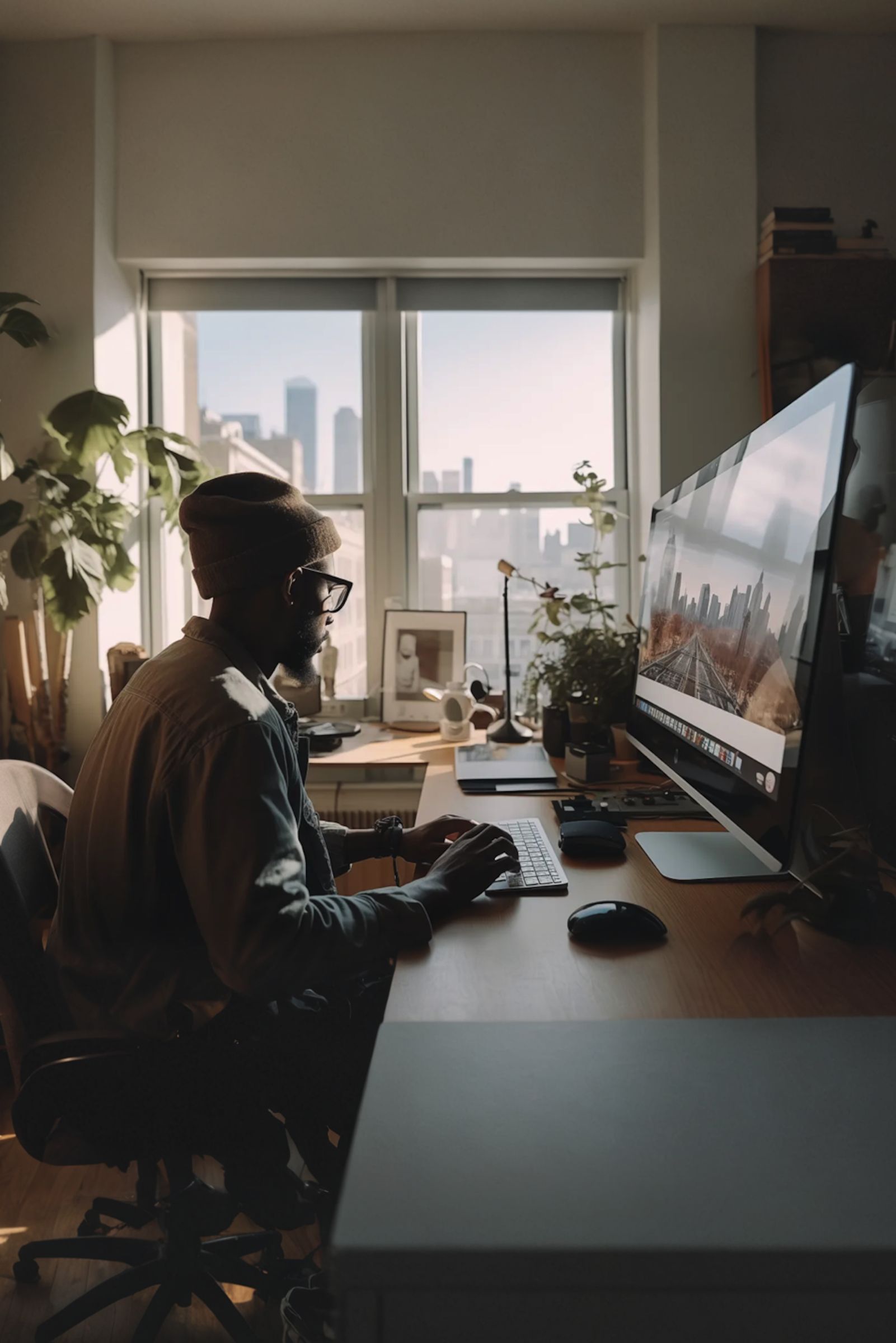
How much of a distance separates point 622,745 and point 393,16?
2.27 metres

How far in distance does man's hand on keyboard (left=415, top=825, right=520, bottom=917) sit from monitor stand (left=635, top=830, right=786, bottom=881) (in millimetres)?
234

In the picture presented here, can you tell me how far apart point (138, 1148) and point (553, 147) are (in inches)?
115

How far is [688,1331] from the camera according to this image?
50 centimetres

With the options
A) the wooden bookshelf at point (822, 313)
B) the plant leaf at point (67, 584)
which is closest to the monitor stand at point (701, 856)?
the plant leaf at point (67, 584)

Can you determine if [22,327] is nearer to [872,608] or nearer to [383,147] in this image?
[383,147]

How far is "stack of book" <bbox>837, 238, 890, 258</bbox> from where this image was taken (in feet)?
8.84

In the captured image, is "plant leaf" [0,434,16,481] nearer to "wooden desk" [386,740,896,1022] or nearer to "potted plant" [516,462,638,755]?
"potted plant" [516,462,638,755]

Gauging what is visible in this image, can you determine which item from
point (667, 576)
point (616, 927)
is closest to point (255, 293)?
point (667, 576)

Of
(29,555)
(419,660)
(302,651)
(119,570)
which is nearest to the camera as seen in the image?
(302,651)

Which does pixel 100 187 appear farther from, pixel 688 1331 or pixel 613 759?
pixel 688 1331

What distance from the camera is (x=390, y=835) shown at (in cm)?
147

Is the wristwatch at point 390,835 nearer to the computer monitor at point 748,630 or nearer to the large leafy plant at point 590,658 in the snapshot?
the computer monitor at point 748,630

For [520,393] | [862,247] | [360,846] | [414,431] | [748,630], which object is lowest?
[360,846]

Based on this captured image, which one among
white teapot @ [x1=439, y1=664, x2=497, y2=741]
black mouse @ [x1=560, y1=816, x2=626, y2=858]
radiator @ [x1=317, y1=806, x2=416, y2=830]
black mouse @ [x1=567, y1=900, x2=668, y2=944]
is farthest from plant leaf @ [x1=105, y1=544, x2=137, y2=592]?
black mouse @ [x1=567, y1=900, x2=668, y2=944]
